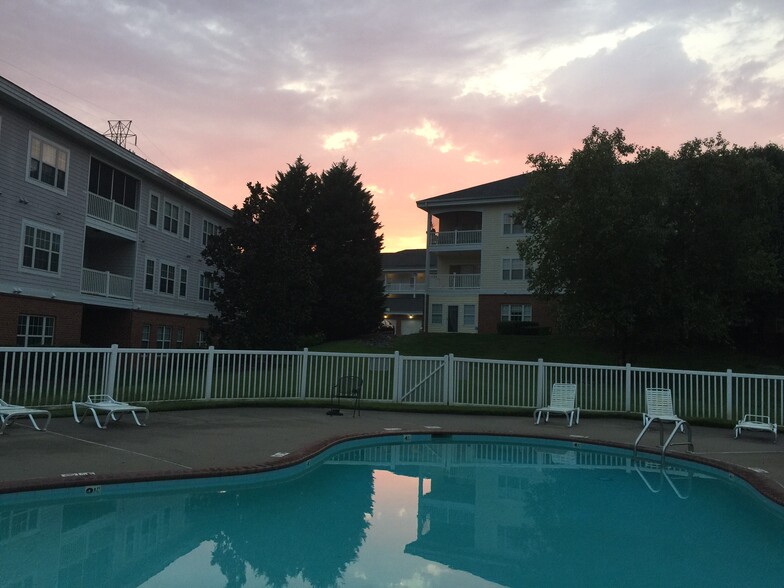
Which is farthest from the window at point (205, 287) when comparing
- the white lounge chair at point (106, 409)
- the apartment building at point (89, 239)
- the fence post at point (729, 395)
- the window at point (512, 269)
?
the fence post at point (729, 395)

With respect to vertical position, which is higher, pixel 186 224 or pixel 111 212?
pixel 186 224

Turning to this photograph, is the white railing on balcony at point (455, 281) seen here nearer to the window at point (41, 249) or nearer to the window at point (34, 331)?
the window at point (41, 249)

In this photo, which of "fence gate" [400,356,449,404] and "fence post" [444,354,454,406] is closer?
"fence post" [444,354,454,406]

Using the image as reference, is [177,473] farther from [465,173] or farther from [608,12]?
[465,173]

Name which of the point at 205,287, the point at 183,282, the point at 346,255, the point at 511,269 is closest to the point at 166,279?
the point at 183,282

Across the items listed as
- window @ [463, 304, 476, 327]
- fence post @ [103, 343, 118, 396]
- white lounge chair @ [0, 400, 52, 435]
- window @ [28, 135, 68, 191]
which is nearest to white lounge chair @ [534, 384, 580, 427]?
fence post @ [103, 343, 118, 396]

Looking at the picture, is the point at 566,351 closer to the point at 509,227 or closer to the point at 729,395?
the point at 509,227

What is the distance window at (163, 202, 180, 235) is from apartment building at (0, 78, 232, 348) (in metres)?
0.05

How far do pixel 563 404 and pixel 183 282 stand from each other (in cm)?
2155

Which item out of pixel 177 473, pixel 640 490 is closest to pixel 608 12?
pixel 640 490

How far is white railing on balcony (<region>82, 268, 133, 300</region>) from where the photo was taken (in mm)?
23641

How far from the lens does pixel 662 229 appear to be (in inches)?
833

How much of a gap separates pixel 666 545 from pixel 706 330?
18.5 meters

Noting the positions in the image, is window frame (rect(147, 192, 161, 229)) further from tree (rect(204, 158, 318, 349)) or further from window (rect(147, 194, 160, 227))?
tree (rect(204, 158, 318, 349))
